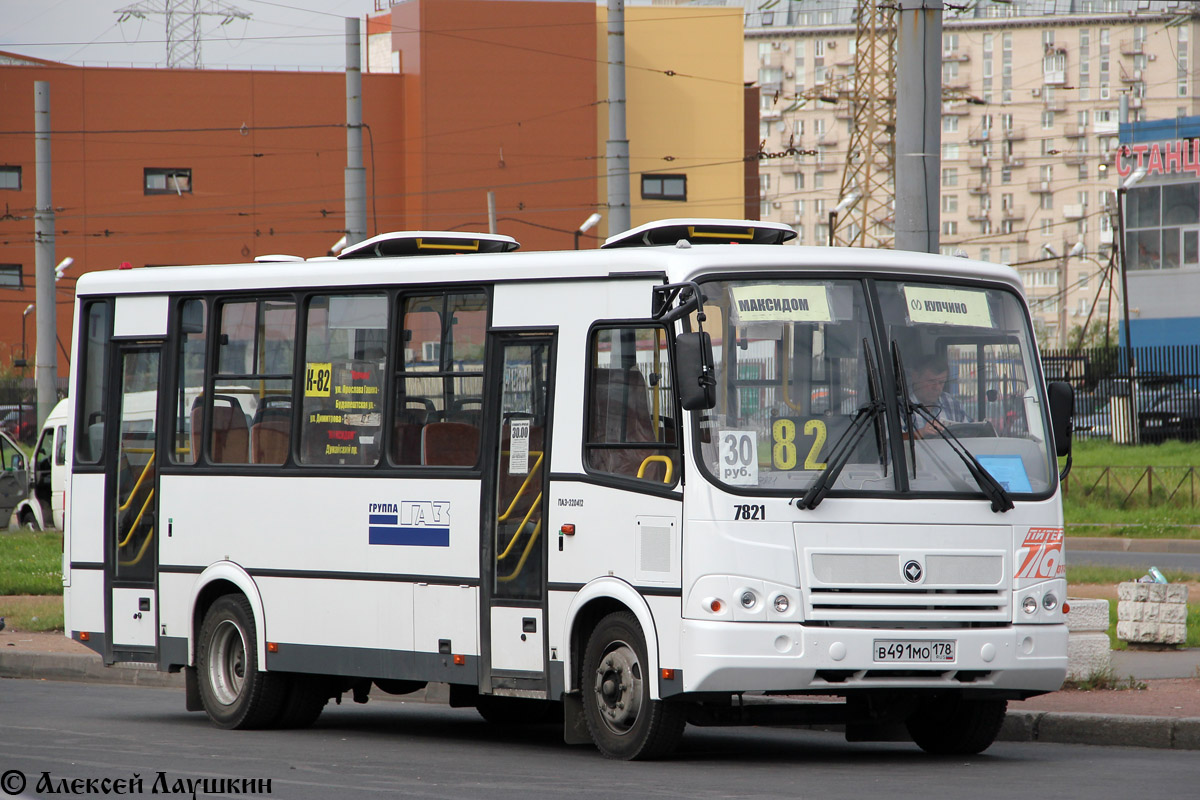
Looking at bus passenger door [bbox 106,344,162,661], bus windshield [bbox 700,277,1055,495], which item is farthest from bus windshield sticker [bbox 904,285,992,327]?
bus passenger door [bbox 106,344,162,661]

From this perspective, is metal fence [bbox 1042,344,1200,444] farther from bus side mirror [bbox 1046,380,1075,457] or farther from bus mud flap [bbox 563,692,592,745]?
bus mud flap [bbox 563,692,592,745]

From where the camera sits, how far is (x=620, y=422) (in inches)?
387

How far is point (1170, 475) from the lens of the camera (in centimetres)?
3152

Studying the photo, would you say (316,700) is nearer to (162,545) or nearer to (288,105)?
(162,545)

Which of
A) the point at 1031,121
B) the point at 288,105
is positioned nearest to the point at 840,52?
the point at 1031,121

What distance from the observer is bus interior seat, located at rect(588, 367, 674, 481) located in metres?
9.67

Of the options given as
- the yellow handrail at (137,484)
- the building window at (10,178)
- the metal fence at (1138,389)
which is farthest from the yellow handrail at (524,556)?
the building window at (10,178)

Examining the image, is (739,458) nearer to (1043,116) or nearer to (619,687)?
(619,687)

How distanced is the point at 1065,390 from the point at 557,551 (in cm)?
299

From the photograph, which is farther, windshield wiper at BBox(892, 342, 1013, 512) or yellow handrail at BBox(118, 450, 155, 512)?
yellow handrail at BBox(118, 450, 155, 512)

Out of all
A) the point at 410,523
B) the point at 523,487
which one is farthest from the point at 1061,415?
the point at 410,523

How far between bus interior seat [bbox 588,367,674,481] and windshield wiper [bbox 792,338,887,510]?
86 centimetres

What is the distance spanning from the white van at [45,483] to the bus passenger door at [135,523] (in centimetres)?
1677

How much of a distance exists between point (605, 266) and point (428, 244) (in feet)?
7.97
